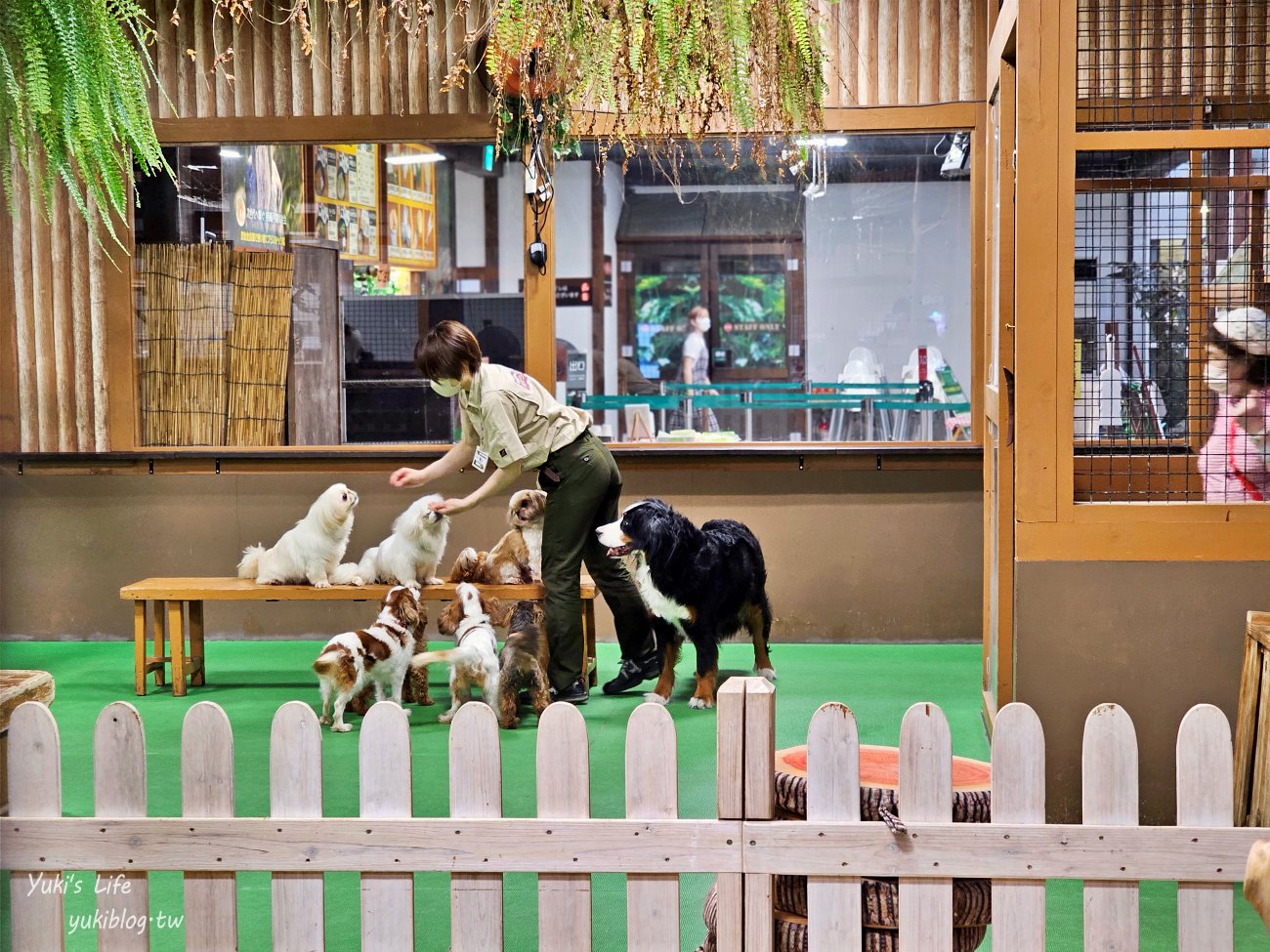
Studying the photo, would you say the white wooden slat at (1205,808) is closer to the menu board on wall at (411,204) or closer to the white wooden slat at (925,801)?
the white wooden slat at (925,801)

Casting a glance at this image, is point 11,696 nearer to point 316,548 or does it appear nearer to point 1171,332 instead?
point 316,548

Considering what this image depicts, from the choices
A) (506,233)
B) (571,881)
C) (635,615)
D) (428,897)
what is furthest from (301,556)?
(571,881)

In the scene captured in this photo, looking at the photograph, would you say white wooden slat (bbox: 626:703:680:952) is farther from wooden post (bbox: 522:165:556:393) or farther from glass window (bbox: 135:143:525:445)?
glass window (bbox: 135:143:525:445)

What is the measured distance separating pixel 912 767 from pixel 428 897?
162 cm

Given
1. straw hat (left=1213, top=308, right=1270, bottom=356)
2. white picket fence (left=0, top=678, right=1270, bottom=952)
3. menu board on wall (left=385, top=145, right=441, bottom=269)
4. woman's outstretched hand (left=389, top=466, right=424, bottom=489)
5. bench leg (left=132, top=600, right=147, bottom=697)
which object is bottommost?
bench leg (left=132, top=600, right=147, bottom=697)

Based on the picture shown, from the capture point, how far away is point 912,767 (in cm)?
221

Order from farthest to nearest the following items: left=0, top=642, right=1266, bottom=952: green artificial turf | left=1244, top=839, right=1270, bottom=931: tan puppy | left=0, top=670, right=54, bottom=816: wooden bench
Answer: left=0, top=642, right=1266, bottom=952: green artificial turf → left=0, top=670, right=54, bottom=816: wooden bench → left=1244, top=839, right=1270, bottom=931: tan puppy

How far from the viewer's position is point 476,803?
7.45 feet

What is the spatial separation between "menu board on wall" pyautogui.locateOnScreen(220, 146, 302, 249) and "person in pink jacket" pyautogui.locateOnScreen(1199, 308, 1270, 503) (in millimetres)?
4905

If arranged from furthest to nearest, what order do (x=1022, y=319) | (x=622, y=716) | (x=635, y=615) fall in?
(x=635, y=615) → (x=622, y=716) → (x=1022, y=319)

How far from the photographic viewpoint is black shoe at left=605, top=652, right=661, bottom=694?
5875 mm

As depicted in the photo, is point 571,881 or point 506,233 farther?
point 506,233

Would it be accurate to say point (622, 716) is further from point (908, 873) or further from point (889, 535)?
point (908, 873)

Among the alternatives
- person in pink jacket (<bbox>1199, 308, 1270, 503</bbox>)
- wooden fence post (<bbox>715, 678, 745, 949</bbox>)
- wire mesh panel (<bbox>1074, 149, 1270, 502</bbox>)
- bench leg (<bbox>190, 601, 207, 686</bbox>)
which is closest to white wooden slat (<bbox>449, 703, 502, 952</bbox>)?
wooden fence post (<bbox>715, 678, 745, 949</bbox>)
